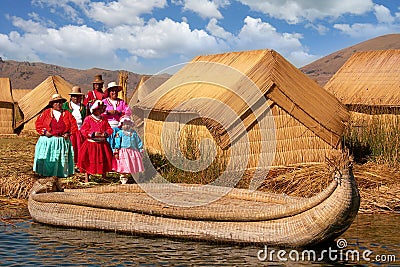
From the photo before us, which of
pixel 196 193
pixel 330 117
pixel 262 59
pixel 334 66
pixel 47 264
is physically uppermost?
pixel 334 66

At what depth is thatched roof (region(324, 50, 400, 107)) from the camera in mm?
13047

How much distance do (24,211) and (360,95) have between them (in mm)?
8117

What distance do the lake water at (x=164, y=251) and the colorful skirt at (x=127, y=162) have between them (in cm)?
210

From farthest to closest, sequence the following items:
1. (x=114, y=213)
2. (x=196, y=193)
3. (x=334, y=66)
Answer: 1. (x=334, y=66)
2. (x=196, y=193)
3. (x=114, y=213)

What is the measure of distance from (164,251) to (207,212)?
22.2 inches

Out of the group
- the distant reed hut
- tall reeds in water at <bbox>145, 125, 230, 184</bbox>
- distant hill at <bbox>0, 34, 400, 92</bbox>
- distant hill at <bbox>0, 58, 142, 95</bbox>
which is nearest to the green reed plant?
tall reeds in water at <bbox>145, 125, 230, 184</bbox>

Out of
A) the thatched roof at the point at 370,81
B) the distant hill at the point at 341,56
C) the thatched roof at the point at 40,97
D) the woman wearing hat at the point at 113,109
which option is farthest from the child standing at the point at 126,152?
the distant hill at the point at 341,56

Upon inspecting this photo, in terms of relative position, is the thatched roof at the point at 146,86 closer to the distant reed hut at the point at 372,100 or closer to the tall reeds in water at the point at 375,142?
the distant reed hut at the point at 372,100

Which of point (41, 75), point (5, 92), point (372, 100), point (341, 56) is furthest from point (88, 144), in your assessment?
point (341, 56)

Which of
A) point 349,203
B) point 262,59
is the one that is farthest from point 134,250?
point 262,59

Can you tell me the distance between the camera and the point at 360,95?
44.6ft

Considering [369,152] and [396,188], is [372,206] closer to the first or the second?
[396,188]

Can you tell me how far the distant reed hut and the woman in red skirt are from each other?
4159mm

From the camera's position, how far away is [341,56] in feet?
281
